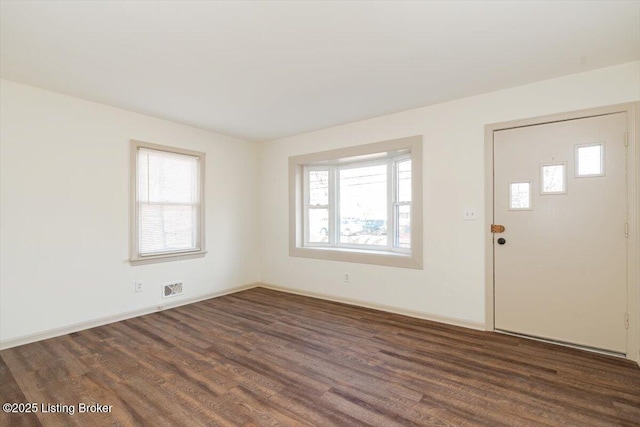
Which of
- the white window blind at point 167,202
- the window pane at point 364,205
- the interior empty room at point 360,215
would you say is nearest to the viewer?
the interior empty room at point 360,215

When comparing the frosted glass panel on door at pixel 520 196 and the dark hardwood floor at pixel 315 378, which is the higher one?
the frosted glass panel on door at pixel 520 196

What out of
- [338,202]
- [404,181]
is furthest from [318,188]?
[404,181]

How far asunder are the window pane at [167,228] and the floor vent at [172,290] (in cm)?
49

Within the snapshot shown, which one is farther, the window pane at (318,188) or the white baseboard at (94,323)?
the window pane at (318,188)

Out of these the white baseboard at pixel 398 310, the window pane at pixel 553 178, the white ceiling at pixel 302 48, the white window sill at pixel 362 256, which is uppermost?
the white ceiling at pixel 302 48

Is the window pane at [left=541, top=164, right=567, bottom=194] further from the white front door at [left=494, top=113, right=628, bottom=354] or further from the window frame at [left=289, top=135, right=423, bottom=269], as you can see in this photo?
the window frame at [left=289, top=135, right=423, bottom=269]

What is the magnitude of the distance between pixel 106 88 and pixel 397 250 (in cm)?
394

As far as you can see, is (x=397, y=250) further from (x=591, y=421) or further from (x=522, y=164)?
(x=591, y=421)

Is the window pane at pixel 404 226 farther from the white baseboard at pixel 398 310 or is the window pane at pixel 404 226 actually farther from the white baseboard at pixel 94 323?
the white baseboard at pixel 94 323

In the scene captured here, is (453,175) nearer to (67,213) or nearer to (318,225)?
(318,225)

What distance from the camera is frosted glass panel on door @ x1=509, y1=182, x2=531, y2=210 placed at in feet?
10.1

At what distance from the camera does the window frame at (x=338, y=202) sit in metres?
3.78

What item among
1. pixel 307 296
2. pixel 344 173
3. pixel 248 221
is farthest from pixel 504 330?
pixel 248 221

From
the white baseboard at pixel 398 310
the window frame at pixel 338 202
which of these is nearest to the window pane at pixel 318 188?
the window frame at pixel 338 202
